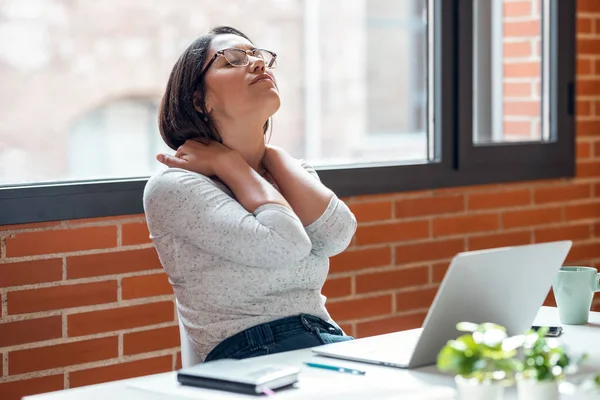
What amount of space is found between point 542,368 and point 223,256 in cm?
87

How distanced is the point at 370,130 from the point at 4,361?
57.0 inches

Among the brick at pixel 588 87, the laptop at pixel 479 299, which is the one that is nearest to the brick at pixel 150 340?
the laptop at pixel 479 299

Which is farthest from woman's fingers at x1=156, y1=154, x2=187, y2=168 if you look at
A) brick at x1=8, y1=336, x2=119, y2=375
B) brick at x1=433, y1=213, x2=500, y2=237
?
brick at x1=433, y1=213, x2=500, y2=237

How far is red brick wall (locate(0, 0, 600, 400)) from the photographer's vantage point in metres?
2.37

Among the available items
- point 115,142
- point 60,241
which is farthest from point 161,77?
point 60,241

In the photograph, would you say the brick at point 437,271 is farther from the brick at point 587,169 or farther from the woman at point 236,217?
the woman at point 236,217

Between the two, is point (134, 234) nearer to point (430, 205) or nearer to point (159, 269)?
point (159, 269)

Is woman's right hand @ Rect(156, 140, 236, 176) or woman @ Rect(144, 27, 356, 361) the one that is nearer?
woman @ Rect(144, 27, 356, 361)

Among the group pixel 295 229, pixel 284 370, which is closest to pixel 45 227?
pixel 295 229

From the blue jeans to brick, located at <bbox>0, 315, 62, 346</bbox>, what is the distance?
2.00 ft

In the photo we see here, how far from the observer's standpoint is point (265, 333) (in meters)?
1.95

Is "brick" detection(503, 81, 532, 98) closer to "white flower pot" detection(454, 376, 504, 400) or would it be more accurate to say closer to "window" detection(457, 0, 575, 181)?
"window" detection(457, 0, 575, 181)

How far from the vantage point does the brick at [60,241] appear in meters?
2.34

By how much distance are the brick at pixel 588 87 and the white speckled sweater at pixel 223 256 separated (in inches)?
75.7
